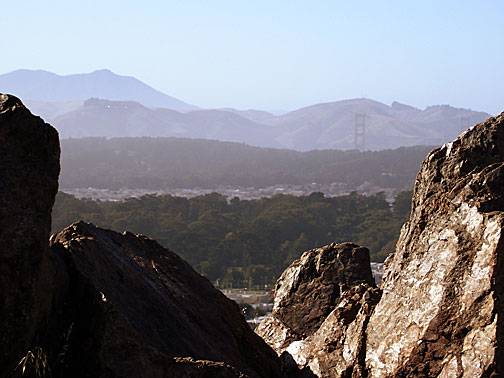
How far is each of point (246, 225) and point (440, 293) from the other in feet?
183

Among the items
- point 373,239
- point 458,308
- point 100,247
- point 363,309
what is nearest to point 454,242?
point 458,308

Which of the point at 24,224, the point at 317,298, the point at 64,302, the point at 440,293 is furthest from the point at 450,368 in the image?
the point at 317,298

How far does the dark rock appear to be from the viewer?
30.9ft

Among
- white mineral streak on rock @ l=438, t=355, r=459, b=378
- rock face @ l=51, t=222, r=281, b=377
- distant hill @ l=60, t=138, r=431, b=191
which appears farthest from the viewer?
distant hill @ l=60, t=138, r=431, b=191

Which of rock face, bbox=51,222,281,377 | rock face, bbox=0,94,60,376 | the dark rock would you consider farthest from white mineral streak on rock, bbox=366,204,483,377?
rock face, bbox=0,94,60,376

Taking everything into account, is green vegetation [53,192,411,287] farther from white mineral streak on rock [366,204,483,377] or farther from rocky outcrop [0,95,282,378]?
rocky outcrop [0,95,282,378]

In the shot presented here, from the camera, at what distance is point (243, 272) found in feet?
155

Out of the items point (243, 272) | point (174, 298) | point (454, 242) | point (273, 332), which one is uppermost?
point (454, 242)

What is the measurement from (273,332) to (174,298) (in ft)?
7.45

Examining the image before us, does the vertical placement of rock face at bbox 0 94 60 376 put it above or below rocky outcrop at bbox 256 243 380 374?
above

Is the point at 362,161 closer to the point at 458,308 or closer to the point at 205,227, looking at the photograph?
the point at 205,227

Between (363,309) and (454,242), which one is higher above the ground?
(454,242)

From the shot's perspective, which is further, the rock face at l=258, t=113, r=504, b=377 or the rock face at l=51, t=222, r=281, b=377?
the rock face at l=258, t=113, r=504, b=377

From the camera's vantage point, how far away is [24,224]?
5.78 meters
